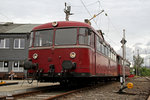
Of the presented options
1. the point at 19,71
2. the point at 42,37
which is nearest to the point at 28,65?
the point at 42,37

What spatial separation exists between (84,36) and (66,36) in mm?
833

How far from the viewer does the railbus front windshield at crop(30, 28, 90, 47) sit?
10242 mm

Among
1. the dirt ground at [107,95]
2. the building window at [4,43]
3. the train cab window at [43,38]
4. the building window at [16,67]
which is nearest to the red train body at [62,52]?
the train cab window at [43,38]

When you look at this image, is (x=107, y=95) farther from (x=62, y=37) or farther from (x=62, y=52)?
(x=62, y=37)

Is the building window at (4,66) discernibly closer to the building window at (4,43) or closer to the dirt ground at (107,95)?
the building window at (4,43)

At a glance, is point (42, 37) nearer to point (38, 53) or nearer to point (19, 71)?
point (38, 53)

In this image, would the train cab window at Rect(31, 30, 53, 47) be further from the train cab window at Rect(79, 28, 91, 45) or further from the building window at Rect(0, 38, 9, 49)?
the building window at Rect(0, 38, 9, 49)

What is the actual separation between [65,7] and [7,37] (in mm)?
8445

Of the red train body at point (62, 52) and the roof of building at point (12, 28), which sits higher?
the roof of building at point (12, 28)

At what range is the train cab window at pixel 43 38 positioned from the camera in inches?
418

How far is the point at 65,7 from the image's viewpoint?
1170 inches

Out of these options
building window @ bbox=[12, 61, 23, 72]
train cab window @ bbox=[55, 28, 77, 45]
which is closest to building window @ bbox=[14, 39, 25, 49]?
building window @ bbox=[12, 61, 23, 72]

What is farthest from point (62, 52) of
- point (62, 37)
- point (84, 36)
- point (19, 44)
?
point (19, 44)

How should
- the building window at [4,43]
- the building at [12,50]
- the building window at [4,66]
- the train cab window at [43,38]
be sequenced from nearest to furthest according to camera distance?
the train cab window at [43,38]
the building at [12,50]
the building window at [4,66]
the building window at [4,43]
